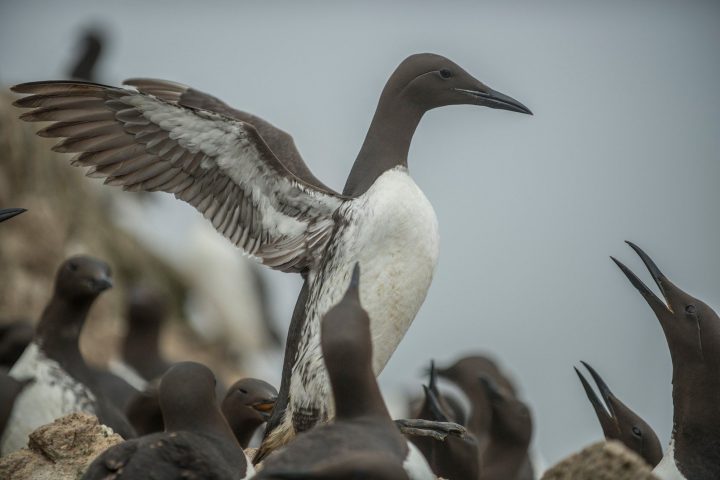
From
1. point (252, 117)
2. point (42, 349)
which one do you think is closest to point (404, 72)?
point (252, 117)

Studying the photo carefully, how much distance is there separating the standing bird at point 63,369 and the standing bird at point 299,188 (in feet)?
5.70

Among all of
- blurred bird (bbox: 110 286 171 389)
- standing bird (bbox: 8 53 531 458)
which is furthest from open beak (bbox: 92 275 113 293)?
blurred bird (bbox: 110 286 171 389)

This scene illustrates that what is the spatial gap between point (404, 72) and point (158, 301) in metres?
6.89

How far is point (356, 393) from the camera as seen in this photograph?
600cm

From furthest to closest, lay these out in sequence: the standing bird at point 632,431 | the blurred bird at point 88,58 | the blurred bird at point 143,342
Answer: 1. the blurred bird at point 88,58
2. the blurred bird at point 143,342
3. the standing bird at point 632,431

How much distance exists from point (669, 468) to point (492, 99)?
266cm

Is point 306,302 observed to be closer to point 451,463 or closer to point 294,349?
point 294,349

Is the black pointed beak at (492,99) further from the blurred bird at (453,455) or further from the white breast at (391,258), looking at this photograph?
the blurred bird at (453,455)

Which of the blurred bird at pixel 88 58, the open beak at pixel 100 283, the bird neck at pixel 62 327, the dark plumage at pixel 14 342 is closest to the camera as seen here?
the bird neck at pixel 62 327

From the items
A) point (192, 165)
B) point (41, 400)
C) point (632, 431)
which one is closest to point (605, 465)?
point (632, 431)

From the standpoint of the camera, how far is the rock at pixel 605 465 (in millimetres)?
5746

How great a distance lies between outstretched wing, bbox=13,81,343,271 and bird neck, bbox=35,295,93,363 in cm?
177

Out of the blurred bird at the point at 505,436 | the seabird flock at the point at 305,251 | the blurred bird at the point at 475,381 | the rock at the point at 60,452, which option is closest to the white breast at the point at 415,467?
the seabird flock at the point at 305,251

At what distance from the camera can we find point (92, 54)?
76.0ft
